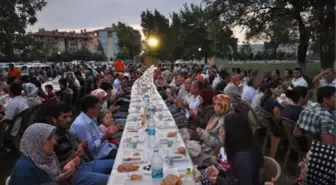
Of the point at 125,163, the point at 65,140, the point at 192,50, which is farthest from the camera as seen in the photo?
the point at 192,50

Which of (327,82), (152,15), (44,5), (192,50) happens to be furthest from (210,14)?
(152,15)

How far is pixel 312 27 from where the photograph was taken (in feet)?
51.6

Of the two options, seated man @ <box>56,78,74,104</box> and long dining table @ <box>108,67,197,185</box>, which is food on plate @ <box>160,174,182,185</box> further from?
seated man @ <box>56,78,74,104</box>

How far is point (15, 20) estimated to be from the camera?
54.1ft

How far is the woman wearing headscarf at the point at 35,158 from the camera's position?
2621mm

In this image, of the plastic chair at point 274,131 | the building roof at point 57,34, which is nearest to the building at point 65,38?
the building roof at point 57,34

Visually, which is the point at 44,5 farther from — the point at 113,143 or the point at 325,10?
the point at 113,143

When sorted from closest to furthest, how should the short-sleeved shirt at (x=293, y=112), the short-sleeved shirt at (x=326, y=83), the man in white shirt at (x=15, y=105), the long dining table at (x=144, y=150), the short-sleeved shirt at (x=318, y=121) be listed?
1. the long dining table at (x=144, y=150)
2. the short-sleeved shirt at (x=318, y=121)
3. the short-sleeved shirt at (x=293, y=112)
4. the man in white shirt at (x=15, y=105)
5. the short-sleeved shirt at (x=326, y=83)

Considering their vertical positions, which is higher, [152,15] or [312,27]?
[152,15]

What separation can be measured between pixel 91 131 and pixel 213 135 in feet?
5.10

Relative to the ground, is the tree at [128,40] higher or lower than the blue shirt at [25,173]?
higher

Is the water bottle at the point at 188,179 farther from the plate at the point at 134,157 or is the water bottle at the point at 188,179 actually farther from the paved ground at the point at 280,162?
the paved ground at the point at 280,162

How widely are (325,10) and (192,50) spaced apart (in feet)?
82.5

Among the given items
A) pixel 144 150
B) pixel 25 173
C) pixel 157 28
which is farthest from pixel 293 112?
pixel 157 28
